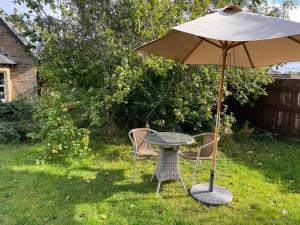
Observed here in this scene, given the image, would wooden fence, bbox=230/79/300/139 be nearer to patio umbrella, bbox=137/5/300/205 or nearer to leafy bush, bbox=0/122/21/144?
patio umbrella, bbox=137/5/300/205

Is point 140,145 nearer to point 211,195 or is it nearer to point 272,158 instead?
point 211,195

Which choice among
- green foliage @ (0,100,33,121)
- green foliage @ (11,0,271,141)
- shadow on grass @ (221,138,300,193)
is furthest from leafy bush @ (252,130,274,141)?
green foliage @ (0,100,33,121)

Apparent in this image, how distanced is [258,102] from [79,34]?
19.9 feet

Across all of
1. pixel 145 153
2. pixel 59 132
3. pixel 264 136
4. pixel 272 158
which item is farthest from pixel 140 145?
pixel 264 136

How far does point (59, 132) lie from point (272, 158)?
15.5 ft

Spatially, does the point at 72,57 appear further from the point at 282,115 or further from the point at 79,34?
the point at 282,115

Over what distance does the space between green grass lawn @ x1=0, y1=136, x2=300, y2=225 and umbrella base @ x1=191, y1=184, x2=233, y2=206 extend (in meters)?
0.10

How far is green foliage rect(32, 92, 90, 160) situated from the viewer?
5188 mm

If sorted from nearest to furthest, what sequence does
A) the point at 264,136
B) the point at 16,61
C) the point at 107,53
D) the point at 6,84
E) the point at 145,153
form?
the point at 145,153
the point at 107,53
the point at 264,136
the point at 6,84
the point at 16,61

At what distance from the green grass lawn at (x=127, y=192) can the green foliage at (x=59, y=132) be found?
323 millimetres

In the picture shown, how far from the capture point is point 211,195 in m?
3.81

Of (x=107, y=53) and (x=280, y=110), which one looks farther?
(x=280, y=110)

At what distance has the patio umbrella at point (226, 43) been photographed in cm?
251

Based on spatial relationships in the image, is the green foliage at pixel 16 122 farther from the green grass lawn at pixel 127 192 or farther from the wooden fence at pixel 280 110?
the wooden fence at pixel 280 110
